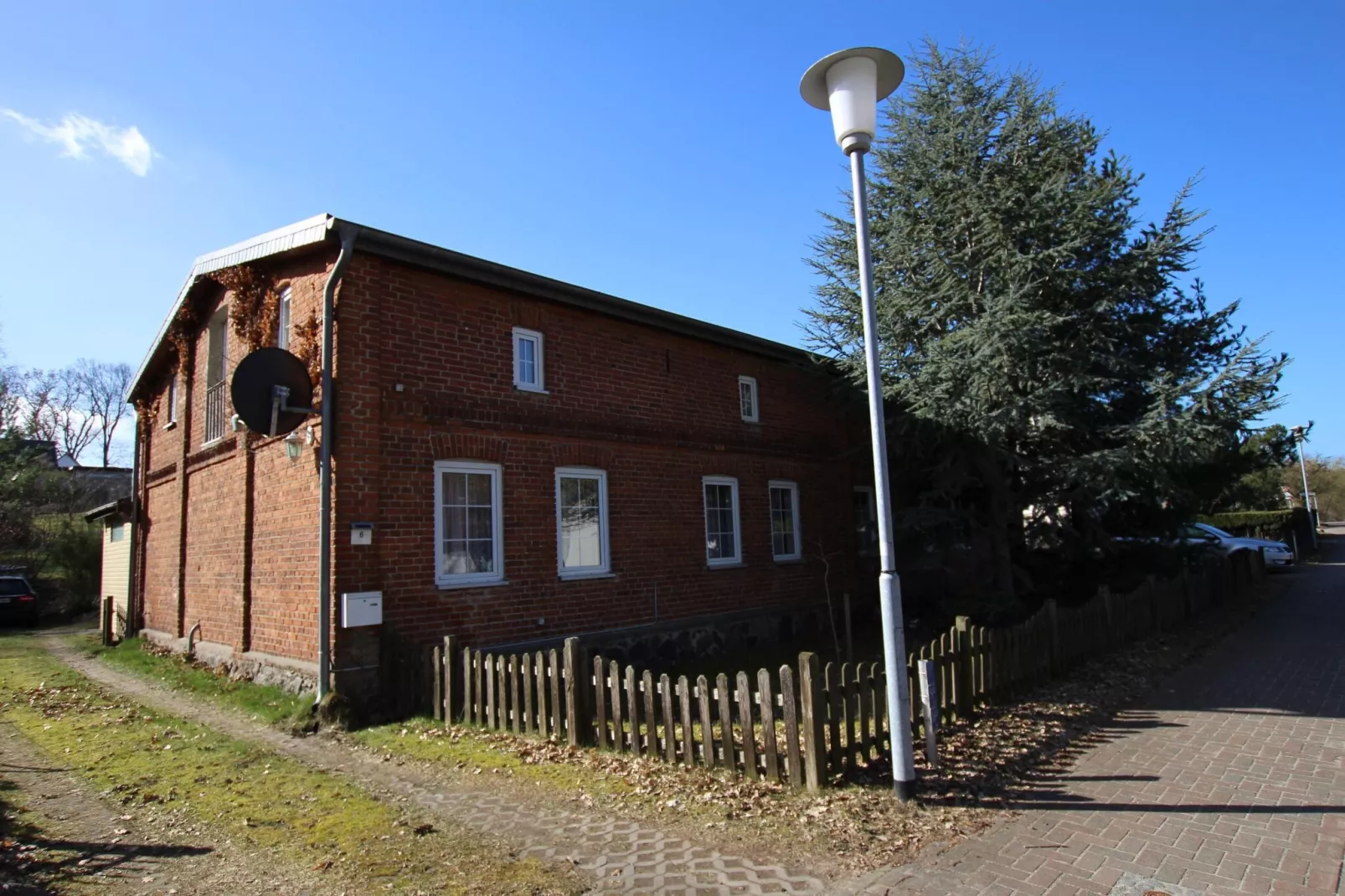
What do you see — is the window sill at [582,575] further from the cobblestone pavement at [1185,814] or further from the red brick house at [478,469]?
the cobblestone pavement at [1185,814]

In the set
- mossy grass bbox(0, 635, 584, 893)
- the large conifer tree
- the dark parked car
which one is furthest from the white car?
the dark parked car

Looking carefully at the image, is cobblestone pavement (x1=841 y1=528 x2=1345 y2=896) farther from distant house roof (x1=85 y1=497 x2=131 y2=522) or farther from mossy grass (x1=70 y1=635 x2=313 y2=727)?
distant house roof (x1=85 y1=497 x2=131 y2=522)

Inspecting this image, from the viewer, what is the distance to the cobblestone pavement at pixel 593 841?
442 cm

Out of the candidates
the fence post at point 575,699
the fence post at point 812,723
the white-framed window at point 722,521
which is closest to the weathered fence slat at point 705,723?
the fence post at point 812,723

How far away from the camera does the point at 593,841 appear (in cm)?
506

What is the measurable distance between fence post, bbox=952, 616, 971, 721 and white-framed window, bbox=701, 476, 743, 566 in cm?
590

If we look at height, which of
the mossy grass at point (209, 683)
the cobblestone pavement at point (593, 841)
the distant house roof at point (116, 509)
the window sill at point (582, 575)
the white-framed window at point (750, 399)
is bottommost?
the cobblestone pavement at point (593, 841)

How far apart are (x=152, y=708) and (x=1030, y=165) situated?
15433mm

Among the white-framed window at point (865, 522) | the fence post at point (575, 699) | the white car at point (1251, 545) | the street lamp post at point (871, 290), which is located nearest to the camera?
the street lamp post at point (871, 290)

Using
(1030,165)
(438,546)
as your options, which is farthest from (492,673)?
(1030,165)

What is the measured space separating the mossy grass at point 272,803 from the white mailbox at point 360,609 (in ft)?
5.00

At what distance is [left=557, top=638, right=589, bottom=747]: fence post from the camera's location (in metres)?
7.04

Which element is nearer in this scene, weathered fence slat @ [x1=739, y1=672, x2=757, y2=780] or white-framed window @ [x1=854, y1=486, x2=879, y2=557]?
weathered fence slat @ [x1=739, y1=672, x2=757, y2=780]

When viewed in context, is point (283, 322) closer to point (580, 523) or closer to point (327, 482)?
point (327, 482)
